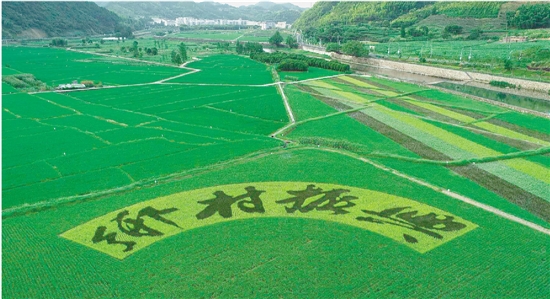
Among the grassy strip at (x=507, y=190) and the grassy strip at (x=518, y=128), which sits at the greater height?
the grassy strip at (x=518, y=128)

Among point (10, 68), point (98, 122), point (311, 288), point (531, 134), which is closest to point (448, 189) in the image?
point (311, 288)

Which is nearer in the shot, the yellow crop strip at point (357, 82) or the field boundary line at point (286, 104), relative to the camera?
the field boundary line at point (286, 104)

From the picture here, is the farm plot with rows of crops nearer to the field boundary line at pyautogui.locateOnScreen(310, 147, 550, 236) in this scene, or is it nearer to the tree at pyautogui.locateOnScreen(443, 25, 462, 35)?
the field boundary line at pyautogui.locateOnScreen(310, 147, 550, 236)

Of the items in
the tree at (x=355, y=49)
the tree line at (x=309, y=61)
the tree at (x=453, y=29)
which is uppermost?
the tree at (x=453, y=29)

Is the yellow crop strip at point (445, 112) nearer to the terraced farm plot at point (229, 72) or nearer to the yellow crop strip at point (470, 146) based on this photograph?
the yellow crop strip at point (470, 146)

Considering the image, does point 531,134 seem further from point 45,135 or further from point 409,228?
point 45,135

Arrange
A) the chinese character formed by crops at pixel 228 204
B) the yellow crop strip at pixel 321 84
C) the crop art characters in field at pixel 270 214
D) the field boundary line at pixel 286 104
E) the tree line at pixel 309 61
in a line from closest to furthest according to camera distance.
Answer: the crop art characters in field at pixel 270 214 < the chinese character formed by crops at pixel 228 204 < the field boundary line at pixel 286 104 < the yellow crop strip at pixel 321 84 < the tree line at pixel 309 61

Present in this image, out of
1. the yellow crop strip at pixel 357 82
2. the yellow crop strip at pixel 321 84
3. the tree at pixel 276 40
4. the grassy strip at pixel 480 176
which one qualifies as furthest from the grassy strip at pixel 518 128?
the tree at pixel 276 40

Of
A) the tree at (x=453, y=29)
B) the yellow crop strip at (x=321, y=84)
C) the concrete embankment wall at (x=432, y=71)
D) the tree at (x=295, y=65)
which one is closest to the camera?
the concrete embankment wall at (x=432, y=71)
